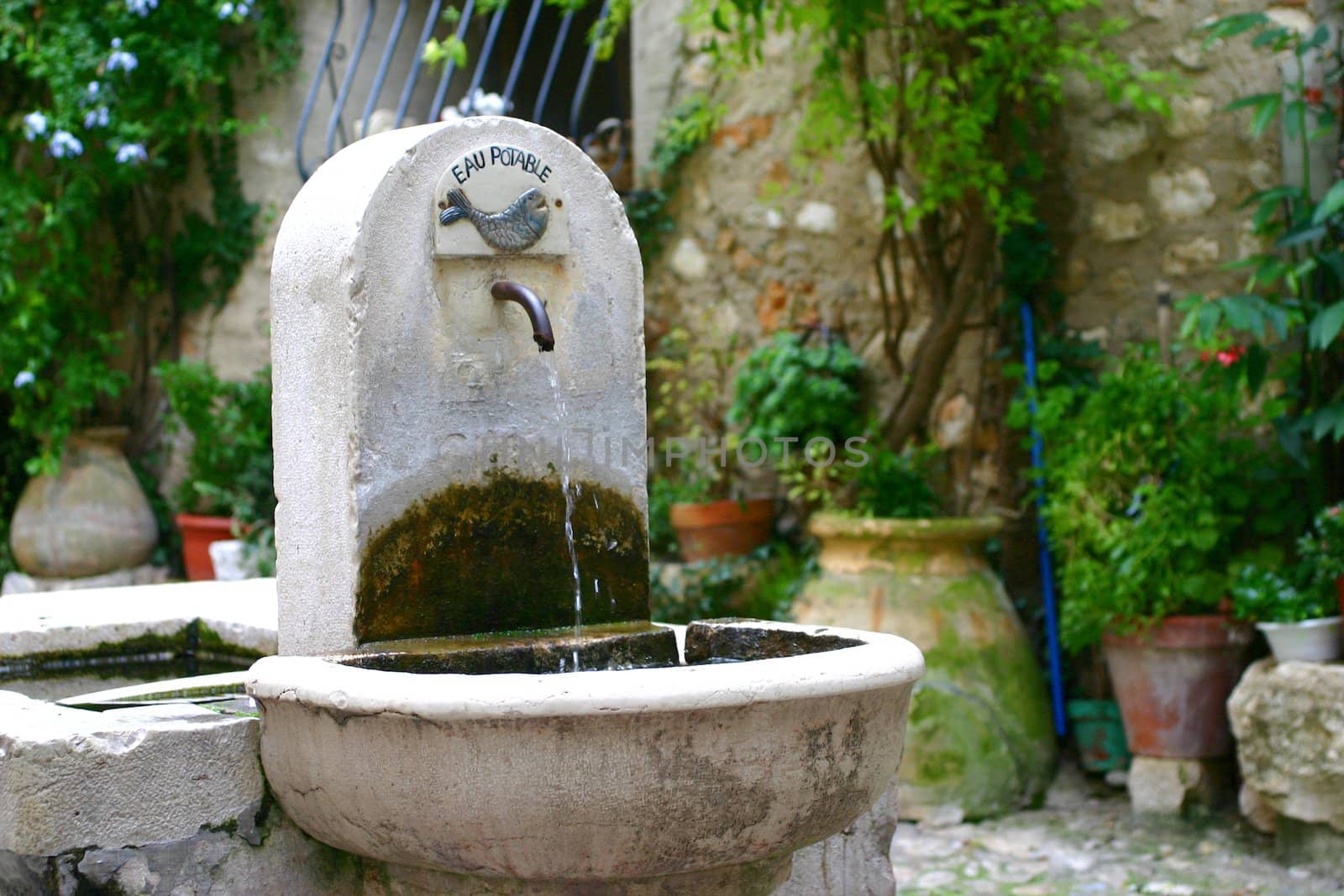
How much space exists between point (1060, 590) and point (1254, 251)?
43.1 inches

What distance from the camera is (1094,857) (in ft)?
11.5

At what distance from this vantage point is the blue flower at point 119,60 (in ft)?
17.8

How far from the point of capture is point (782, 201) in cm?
487

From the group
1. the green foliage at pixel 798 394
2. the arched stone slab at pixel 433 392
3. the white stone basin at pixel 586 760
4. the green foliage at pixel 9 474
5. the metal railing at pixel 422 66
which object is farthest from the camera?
the green foliage at pixel 9 474

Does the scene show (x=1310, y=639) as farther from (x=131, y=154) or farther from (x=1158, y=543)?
(x=131, y=154)

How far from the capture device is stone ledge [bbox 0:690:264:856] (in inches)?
71.4

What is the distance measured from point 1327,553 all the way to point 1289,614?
0.17 meters

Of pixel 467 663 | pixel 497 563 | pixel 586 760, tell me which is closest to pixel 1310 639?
pixel 497 563

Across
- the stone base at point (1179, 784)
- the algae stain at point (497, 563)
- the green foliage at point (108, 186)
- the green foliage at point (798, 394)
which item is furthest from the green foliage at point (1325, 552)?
the green foliage at point (108, 186)

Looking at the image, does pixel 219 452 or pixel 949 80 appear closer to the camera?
pixel 949 80

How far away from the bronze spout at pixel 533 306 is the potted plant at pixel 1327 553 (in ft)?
6.92

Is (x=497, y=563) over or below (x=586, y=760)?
over

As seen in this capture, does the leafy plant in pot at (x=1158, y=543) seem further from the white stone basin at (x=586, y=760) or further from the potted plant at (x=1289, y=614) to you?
the white stone basin at (x=586, y=760)

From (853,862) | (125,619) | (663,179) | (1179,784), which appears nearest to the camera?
(853,862)
